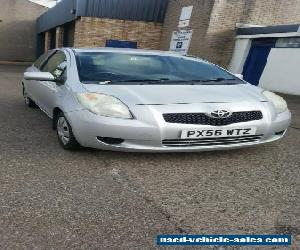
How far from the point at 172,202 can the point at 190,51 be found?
13649mm

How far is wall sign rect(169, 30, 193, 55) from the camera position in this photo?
16.1 metres

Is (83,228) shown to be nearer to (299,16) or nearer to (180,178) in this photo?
(180,178)

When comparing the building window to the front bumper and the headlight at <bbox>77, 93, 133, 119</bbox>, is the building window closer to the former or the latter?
the front bumper

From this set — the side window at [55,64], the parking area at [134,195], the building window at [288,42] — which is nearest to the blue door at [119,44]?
the building window at [288,42]

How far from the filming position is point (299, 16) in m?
15.5

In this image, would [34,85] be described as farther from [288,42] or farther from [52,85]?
[288,42]

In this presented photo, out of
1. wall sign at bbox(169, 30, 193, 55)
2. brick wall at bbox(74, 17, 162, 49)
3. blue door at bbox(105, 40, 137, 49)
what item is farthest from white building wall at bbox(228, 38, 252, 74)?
blue door at bbox(105, 40, 137, 49)

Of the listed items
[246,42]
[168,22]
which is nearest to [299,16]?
[246,42]

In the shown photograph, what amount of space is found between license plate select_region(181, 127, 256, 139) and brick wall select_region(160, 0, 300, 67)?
445 inches

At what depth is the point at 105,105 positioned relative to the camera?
3.61 metres

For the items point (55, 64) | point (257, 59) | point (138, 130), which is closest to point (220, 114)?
point (138, 130)

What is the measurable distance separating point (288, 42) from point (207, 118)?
9.57 m

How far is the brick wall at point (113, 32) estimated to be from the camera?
58.0ft

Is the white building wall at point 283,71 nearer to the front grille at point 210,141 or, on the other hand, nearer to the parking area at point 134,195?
the parking area at point 134,195
